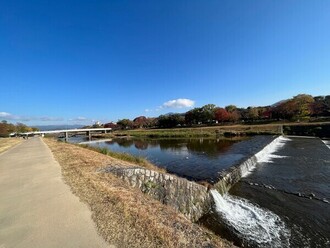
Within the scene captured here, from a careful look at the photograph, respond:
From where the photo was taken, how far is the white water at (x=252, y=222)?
7.67 m

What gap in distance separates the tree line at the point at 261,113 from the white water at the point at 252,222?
68.4 metres

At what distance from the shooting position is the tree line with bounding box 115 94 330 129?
71.2 meters

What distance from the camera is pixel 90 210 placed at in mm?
5605

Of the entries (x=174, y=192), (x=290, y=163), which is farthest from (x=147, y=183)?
(x=290, y=163)

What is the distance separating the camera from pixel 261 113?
9369cm

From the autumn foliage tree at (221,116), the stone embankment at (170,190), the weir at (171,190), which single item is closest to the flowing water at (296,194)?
the weir at (171,190)

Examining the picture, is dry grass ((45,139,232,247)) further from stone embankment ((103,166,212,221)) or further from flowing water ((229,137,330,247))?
flowing water ((229,137,330,247))

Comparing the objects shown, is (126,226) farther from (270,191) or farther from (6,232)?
(270,191)

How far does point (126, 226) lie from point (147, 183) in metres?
3.93

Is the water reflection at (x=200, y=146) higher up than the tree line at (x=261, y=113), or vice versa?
the tree line at (x=261, y=113)

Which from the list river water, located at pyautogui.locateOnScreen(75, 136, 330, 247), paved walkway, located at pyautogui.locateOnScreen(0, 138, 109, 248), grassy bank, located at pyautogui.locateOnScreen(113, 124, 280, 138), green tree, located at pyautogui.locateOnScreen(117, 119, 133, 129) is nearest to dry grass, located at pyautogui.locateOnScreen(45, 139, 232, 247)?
paved walkway, located at pyautogui.locateOnScreen(0, 138, 109, 248)

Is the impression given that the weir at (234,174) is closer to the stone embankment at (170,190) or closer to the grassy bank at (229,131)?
the stone embankment at (170,190)

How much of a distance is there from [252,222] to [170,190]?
3.73 m

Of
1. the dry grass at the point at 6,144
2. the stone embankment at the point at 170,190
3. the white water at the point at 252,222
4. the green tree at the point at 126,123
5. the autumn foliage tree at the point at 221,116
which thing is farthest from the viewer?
the green tree at the point at 126,123
